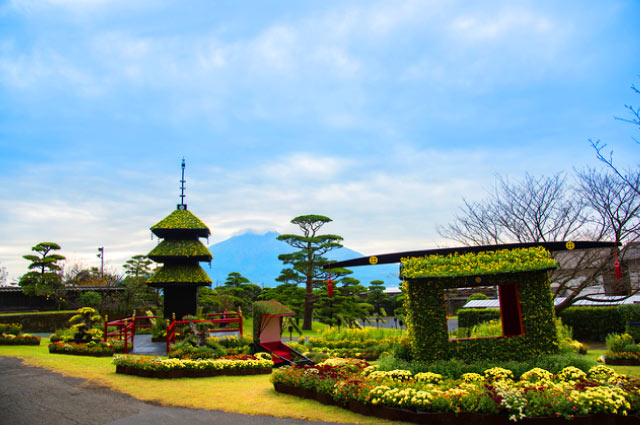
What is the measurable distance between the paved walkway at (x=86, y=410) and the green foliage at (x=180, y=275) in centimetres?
1211

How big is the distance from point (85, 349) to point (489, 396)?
51.6ft

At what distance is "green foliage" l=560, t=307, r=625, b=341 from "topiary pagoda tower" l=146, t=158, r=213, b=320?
19.8 metres

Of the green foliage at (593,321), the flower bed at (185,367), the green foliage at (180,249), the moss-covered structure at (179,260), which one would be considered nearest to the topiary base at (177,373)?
the flower bed at (185,367)

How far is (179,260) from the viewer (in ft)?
78.6

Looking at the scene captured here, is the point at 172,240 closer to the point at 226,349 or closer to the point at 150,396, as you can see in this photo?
the point at 226,349

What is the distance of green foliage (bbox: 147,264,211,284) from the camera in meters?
23.2

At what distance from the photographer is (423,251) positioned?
37.5ft

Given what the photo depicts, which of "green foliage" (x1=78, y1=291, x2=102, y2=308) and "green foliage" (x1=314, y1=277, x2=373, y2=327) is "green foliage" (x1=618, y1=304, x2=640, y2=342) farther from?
"green foliage" (x1=78, y1=291, x2=102, y2=308)

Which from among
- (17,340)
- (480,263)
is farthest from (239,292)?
(480,263)

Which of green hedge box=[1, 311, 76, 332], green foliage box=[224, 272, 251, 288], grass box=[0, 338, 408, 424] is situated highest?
green foliage box=[224, 272, 251, 288]

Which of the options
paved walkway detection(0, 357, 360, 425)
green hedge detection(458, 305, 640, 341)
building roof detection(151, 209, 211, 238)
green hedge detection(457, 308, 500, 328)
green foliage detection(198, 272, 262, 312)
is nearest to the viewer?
paved walkway detection(0, 357, 360, 425)

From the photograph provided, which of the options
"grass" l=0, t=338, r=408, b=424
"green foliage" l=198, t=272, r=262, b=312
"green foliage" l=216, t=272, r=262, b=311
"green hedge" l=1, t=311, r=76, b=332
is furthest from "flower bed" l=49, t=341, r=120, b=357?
"green foliage" l=216, t=272, r=262, b=311

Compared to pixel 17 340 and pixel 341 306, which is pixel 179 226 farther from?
pixel 341 306

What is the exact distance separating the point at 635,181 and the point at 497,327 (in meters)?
9.30
